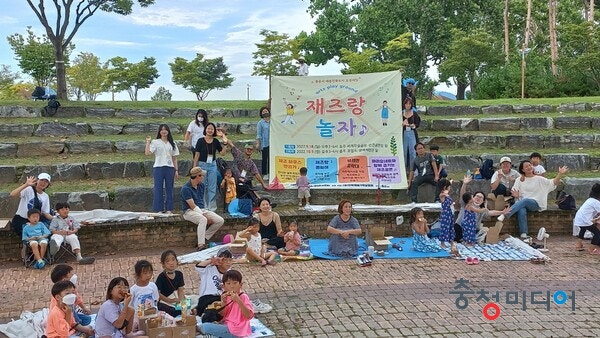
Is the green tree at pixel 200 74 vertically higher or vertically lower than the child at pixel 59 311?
higher

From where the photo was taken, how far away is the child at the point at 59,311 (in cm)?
481

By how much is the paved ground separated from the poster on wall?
9.72 feet

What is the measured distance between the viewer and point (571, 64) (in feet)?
72.5

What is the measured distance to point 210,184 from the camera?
31.6 ft

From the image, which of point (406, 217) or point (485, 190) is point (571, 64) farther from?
point (406, 217)

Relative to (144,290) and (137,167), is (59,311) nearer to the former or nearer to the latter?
(144,290)

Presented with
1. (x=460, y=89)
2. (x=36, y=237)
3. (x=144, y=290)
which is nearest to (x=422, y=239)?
(x=144, y=290)

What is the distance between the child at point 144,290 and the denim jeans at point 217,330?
0.59m

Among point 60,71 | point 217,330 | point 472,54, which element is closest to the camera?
point 217,330

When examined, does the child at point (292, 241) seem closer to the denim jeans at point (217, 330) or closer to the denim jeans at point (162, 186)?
the denim jeans at point (162, 186)

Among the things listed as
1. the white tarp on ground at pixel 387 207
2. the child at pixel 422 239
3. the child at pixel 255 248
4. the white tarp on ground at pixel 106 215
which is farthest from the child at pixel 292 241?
the white tarp on ground at pixel 106 215

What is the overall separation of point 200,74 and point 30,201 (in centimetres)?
3489

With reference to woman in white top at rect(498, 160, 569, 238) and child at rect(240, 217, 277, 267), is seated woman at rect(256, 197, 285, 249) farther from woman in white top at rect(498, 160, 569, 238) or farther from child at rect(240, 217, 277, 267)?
woman in white top at rect(498, 160, 569, 238)

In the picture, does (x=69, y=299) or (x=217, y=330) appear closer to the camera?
(x=69, y=299)
